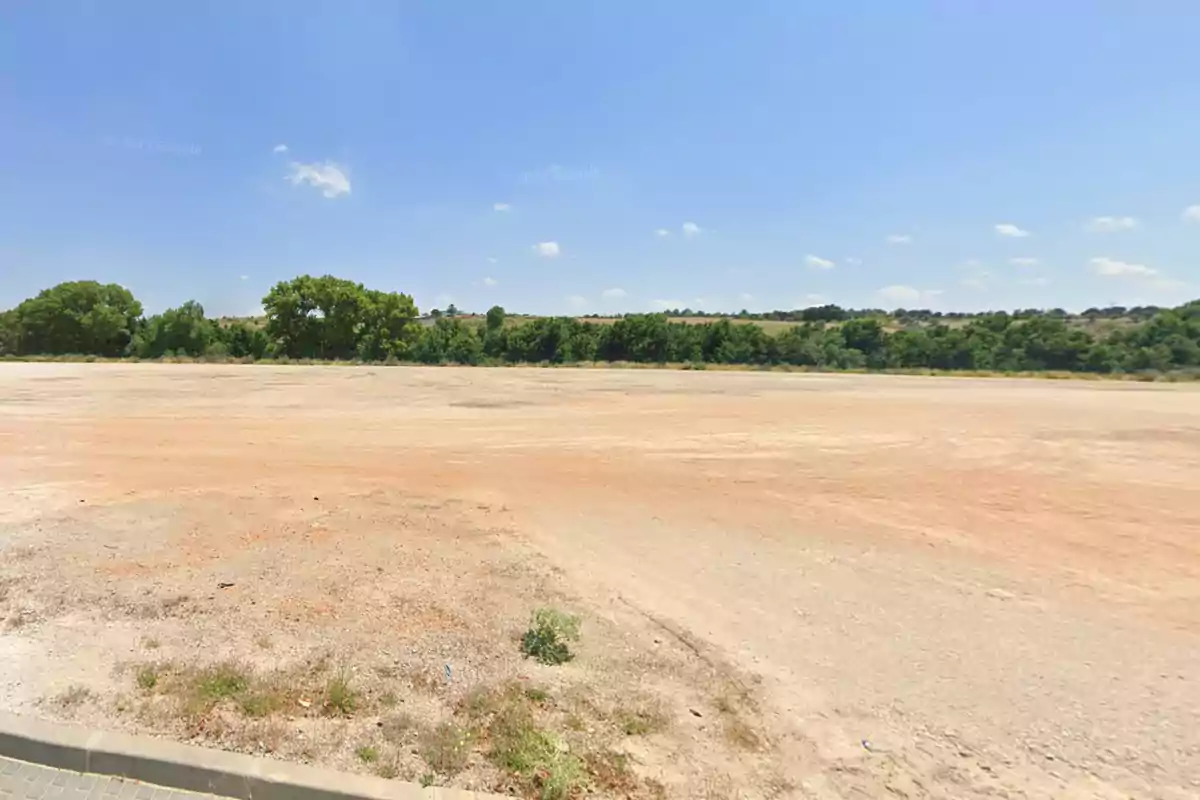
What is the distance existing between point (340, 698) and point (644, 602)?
2.73 meters

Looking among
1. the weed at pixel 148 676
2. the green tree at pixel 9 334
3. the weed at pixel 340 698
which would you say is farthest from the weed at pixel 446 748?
the green tree at pixel 9 334

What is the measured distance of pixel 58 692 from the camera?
3.47 m

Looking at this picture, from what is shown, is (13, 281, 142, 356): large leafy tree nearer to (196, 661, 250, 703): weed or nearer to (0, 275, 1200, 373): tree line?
(0, 275, 1200, 373): tree line

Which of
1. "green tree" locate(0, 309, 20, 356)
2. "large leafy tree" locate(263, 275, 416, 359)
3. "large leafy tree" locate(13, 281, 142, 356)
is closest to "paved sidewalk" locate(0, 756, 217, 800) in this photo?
"large leafy tree" locate(263, 275, 416, 359)

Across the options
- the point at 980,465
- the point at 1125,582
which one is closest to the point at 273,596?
the point at 1125,582

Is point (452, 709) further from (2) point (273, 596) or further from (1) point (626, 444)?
(1) point (626, 444)

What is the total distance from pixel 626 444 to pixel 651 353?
44.2m

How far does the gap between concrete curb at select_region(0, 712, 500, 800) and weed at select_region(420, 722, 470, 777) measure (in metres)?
0.22

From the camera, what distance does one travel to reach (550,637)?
4.31 metres

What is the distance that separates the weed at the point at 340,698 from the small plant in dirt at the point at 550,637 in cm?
112

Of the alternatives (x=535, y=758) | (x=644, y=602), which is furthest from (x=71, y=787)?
(x=644, y=602)

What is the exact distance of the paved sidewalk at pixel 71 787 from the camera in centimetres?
269

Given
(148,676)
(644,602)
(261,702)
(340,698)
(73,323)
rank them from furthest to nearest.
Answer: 1. (73,323)
2. (644,602)
3. (148,676)
4. (340,698)
5. (261,702)

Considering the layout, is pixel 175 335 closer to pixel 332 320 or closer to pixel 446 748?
pixel 332 320
